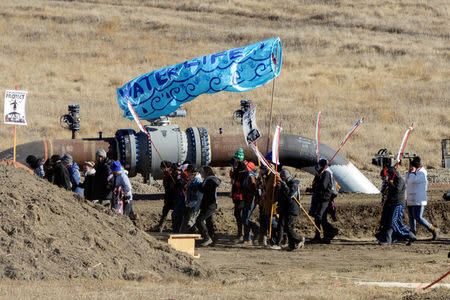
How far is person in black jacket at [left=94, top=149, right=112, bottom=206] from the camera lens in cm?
1407

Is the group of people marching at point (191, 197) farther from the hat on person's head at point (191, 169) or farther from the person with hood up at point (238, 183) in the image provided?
the person with hood up at point (238, 183)

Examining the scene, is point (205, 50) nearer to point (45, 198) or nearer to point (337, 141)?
point (337, 141)

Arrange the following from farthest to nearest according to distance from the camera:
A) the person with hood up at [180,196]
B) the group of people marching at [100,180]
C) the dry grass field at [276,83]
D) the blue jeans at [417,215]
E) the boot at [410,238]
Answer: the blue jeans at [417,215] < the person with hood up at [180,196] < the boot at [410,238] < the group of people marching at [100,180] < the dry grass field at [276,83]

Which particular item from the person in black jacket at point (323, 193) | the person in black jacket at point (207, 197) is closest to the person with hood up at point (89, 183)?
the person in black jacket at point (207, 197)

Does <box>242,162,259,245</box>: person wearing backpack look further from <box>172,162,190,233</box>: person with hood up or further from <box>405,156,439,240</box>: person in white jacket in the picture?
<box>405,156,439,240</box>: person in white jacket

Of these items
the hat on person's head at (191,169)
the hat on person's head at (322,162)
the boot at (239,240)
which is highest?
the hat on person's head at (322,162)

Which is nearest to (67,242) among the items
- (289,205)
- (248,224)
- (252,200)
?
(289,205)

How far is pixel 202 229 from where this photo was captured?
14.2 metres

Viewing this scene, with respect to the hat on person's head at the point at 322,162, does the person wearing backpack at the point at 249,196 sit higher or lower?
lower

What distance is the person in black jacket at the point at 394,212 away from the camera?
46.7 ft

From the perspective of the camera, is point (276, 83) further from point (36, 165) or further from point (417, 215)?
point (36, 165)

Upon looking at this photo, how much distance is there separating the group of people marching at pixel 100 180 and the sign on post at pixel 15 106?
86.0 inches

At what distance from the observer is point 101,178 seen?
46.3 feet

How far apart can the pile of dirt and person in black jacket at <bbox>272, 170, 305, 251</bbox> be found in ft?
9.35
